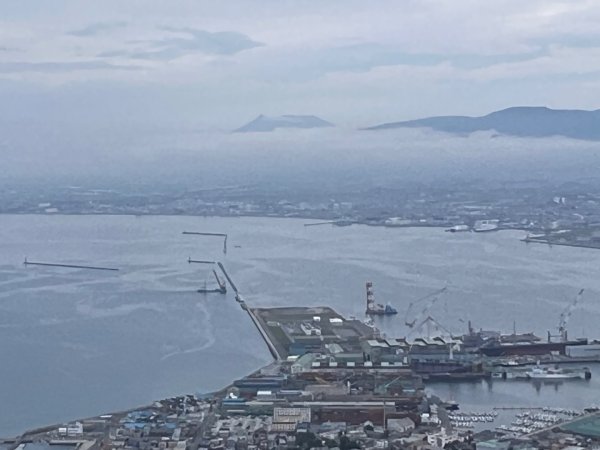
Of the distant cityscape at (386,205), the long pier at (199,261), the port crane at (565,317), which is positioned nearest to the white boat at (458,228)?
the distant cityscape at (386,205)

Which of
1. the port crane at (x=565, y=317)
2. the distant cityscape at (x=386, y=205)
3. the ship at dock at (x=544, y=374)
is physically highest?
the distant cityscape at (x=386, y=205)

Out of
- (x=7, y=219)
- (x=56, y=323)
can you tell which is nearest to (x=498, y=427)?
(x=56, y=323)

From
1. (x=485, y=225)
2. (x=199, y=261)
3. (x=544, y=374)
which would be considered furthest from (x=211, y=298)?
(x=485, y=225)

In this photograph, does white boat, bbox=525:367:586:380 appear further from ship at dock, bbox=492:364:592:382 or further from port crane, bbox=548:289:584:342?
port crane, bbox=548:289:584:342

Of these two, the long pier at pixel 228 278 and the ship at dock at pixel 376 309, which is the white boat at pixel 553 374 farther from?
the long pier at pixel 228 278

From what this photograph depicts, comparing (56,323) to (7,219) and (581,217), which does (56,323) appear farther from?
(7,219)

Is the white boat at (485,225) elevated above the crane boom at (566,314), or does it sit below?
above

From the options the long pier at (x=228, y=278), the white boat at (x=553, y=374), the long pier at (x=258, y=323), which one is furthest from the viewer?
the long pier at (x=228, y=278)
